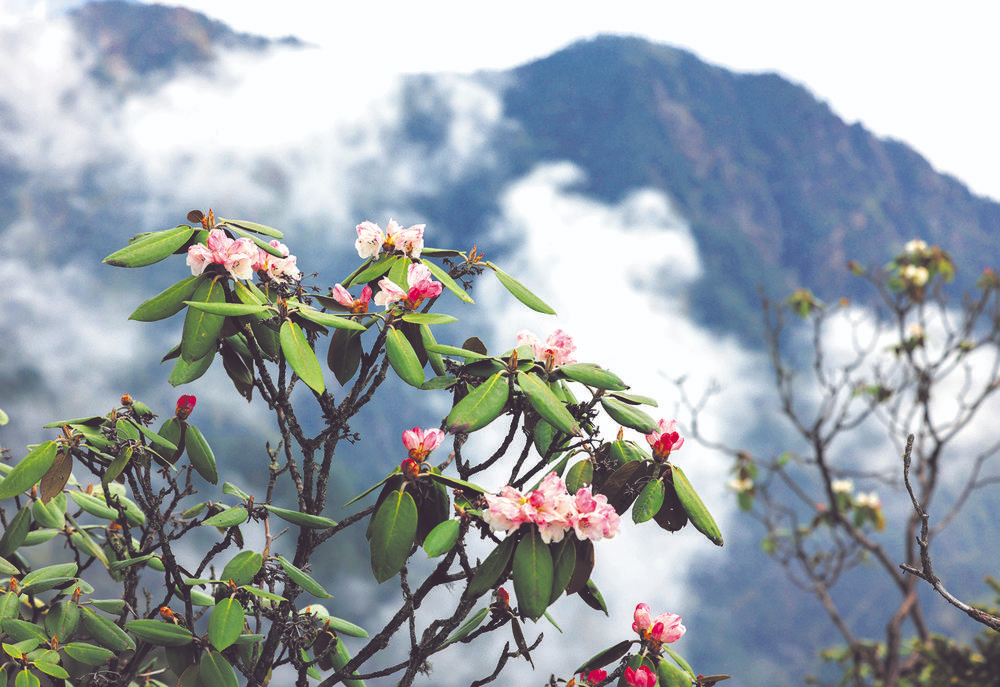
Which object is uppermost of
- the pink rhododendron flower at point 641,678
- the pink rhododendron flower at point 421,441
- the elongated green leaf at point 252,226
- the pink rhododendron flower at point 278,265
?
the elongated green leaf at point 252,226

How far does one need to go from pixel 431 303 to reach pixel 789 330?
5768 centimetres

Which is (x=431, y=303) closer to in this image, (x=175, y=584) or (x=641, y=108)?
(x=175, y=584)

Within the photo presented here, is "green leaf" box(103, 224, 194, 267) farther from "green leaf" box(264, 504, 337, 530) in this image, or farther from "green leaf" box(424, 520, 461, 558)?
"green leaf" box(424, 520, 461, 558)

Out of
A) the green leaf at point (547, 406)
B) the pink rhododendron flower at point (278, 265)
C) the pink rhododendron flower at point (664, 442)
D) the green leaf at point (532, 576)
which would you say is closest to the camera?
the green leaf at point (532, 576)

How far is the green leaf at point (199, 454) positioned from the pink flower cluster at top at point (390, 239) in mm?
494

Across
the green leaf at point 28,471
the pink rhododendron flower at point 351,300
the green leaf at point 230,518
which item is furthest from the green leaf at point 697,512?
the green leaf at point 28,471

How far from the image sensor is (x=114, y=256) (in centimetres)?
106

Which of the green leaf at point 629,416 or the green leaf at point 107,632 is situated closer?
the green leaf at point 629,416

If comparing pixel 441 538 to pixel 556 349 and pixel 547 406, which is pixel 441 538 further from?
pixel 556 349

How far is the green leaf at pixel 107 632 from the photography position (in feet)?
4.31

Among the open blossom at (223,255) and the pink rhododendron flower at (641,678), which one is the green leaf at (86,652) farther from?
the pink rhododendron flower at (641,678)

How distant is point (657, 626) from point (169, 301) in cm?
99

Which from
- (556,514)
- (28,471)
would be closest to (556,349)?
(556,514)

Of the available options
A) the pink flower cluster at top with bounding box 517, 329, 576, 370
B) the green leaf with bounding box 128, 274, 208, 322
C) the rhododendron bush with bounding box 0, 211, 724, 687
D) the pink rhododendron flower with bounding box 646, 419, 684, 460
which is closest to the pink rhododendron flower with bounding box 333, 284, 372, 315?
the rhododendron bush with bounding box 0, 211, 724, 687
